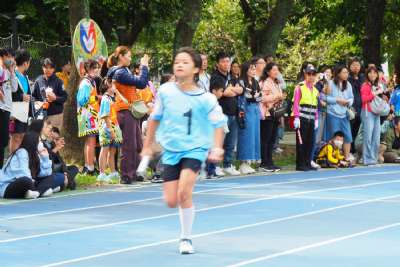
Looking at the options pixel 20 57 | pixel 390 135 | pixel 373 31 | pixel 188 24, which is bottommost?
pixel 390 135

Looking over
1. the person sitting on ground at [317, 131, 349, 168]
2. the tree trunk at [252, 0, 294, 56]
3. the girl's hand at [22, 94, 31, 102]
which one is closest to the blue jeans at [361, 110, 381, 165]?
the person sitting on ground at [317, 131, 349, 168]

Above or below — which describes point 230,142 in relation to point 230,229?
above

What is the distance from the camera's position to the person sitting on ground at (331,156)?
64.9 feet

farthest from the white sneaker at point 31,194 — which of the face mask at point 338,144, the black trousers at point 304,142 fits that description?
the face mask at point 338,144

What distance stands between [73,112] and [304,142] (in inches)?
164

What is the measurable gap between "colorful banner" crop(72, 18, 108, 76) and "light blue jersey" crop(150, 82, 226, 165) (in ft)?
24.4

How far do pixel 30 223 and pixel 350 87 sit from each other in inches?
399

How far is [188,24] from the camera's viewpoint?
21078mm

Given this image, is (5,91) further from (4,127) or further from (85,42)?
(85,42)

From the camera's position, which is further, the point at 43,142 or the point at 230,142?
the point at 230,142

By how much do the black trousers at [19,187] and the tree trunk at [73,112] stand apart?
171 inches

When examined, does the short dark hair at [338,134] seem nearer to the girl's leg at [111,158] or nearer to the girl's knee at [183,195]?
the girl's leg at [111,158]

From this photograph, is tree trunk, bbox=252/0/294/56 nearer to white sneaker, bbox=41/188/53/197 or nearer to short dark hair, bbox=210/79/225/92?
short dark hair, bbox=210/79/225/92

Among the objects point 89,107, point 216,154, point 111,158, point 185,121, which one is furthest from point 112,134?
point 216,154
